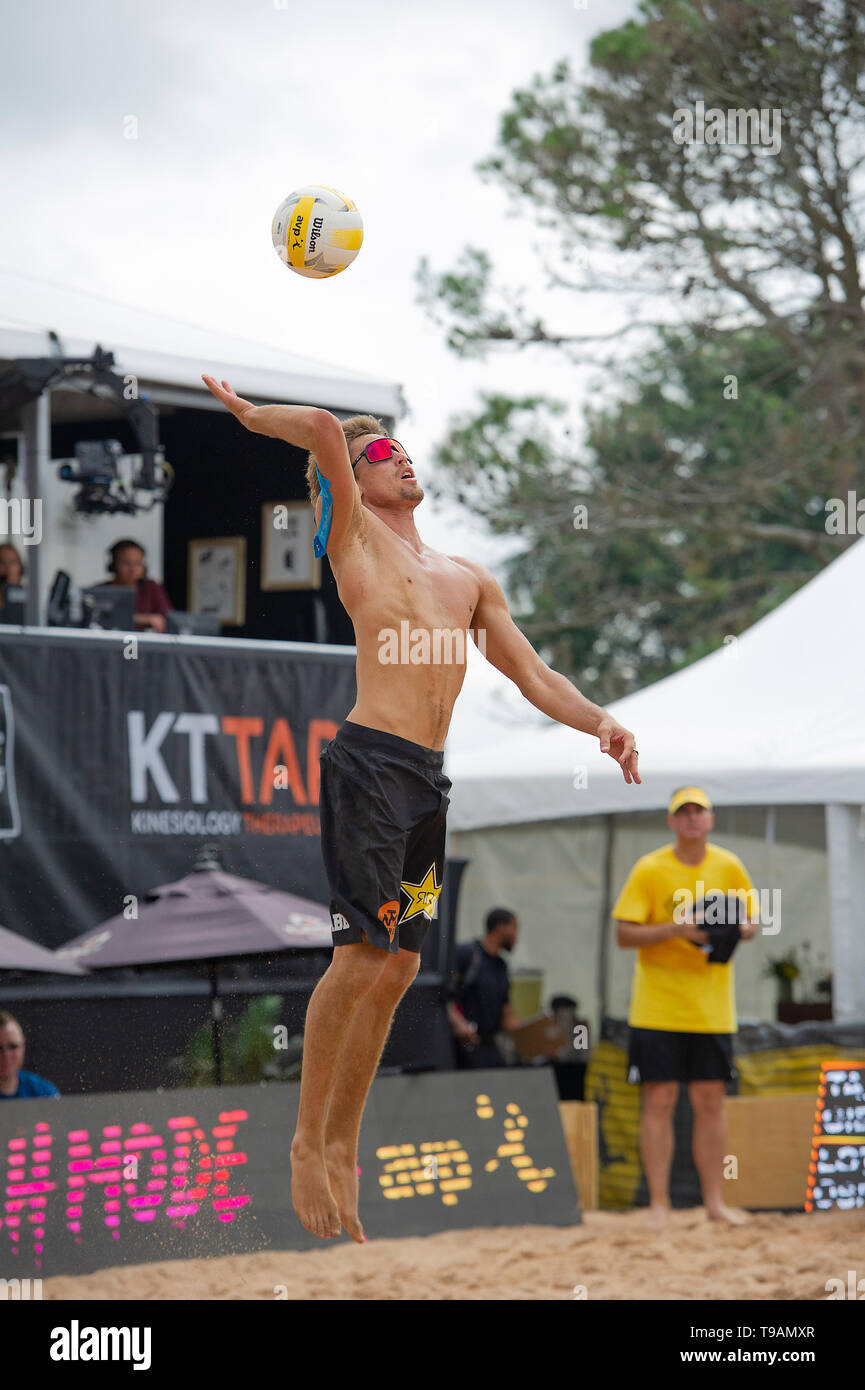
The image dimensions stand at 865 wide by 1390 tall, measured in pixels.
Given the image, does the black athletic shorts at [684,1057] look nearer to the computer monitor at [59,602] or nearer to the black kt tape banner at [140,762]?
the black kt tape banner at [140,762]

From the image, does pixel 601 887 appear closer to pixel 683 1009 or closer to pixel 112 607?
pixel 683 1009

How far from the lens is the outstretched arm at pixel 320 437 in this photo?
3.64m

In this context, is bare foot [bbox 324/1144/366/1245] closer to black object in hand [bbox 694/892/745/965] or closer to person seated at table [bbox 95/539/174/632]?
person seated at table [bbox 95/539/174/632]

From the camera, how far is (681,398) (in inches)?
1043

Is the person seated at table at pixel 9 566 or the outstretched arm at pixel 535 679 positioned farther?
the person seated at table at pixel 9 566

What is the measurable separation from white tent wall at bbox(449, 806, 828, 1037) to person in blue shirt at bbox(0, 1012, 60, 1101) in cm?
523

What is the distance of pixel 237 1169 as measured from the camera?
15.7 feet

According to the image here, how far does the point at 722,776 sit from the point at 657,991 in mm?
1930

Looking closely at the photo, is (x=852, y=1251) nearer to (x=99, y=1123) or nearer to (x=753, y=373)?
(x=99, y=1123)

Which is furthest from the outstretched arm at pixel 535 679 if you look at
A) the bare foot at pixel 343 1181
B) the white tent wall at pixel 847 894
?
the white tent wall at pixel 847 894

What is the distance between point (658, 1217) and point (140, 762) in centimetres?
347

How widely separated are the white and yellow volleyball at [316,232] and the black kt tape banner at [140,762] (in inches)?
121

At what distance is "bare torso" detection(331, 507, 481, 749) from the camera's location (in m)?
3.81
